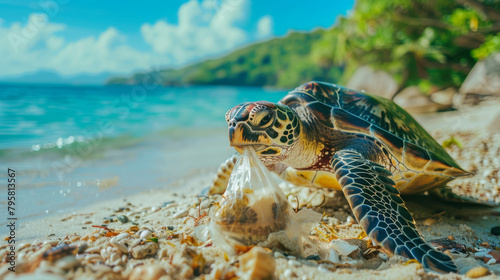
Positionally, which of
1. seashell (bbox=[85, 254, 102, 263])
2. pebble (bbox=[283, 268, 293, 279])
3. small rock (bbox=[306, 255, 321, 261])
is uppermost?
seashell (bbox=[85, 254, 102, 263])

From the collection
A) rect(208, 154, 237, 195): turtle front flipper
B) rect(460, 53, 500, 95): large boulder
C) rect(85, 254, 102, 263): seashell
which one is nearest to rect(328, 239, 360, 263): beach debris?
rect(85, 254, 102, 263): seashell

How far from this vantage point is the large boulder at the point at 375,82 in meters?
17.5

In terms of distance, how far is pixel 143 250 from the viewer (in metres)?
1.75

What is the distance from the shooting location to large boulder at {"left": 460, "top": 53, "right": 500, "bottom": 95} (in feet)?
35.7

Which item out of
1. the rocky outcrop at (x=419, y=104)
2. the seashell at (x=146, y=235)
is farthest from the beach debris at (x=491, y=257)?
the rocky outcrop at (x=419, y=104)

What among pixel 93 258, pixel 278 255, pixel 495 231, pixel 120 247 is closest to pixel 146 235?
pixel 120 247

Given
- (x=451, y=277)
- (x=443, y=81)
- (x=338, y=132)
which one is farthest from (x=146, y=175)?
(x=443, y=81)

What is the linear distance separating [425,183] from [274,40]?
9958cm

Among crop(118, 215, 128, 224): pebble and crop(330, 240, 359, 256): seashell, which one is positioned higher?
crop(118, 215, 128, 224): pebble

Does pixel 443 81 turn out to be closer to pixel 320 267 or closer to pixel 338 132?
Result: pixel 338 132

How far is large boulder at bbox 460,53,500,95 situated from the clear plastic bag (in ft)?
40.2

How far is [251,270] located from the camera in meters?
1.46

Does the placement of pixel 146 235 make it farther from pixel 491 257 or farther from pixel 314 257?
pixel 491 257

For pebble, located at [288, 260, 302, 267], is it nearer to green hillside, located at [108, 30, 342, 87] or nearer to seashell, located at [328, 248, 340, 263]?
seashell, located at [328, 248, 340, 263]
